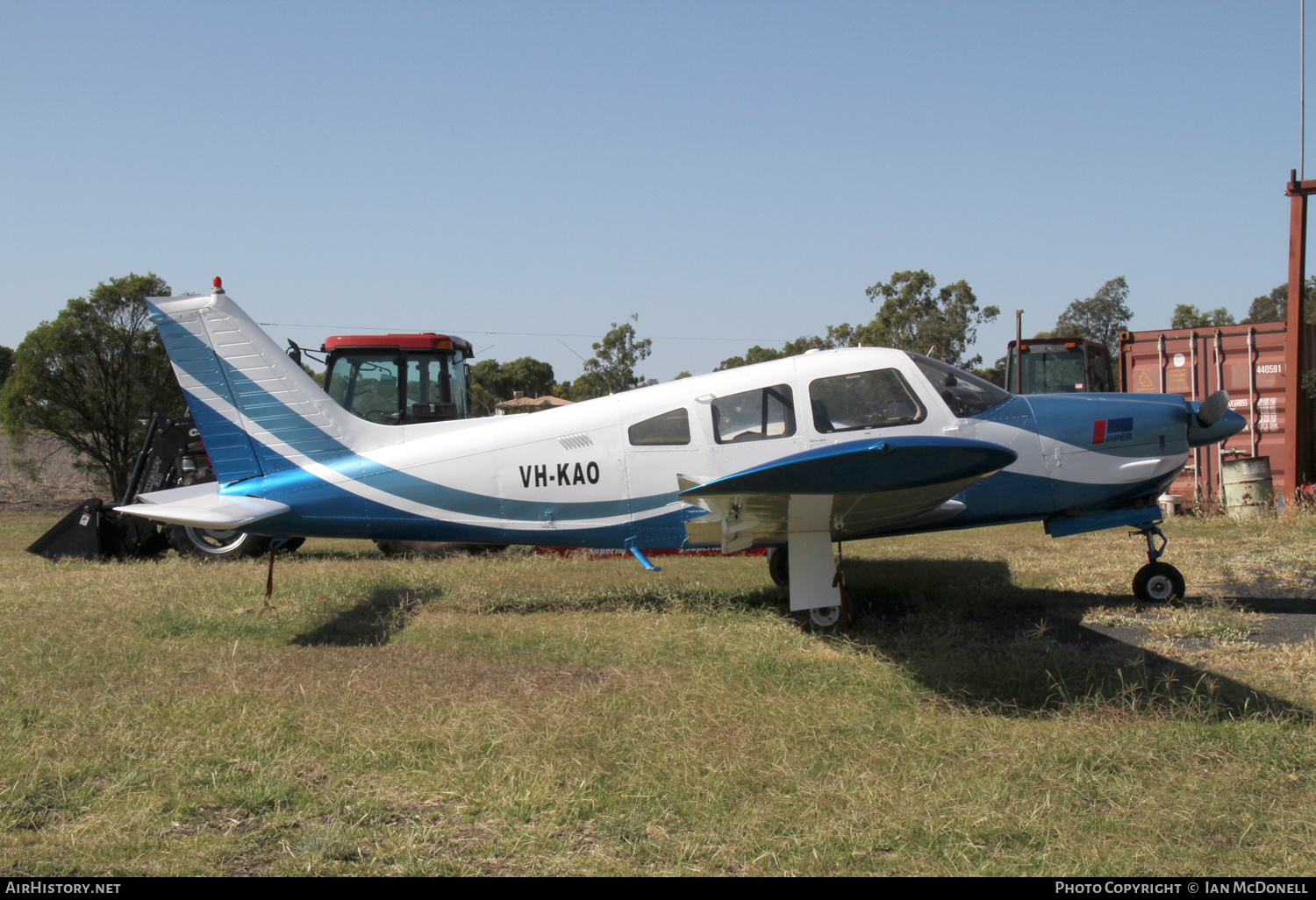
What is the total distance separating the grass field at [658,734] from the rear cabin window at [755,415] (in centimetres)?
146

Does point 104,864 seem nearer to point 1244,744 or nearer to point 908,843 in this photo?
point 908,843

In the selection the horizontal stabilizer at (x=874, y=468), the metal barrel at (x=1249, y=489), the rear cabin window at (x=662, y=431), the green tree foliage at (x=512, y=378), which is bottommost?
the metal barrel at (x=1249, y=489)

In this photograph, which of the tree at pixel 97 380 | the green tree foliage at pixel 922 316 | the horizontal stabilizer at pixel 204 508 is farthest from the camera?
the green tree foliage at pixel 922 316

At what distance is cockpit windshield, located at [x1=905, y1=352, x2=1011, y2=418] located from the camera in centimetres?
655

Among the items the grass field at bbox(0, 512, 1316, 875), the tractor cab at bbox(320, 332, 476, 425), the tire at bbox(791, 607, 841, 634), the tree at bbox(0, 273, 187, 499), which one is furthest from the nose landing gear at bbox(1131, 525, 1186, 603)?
the tree at bbox(0, 273, 187, 499)

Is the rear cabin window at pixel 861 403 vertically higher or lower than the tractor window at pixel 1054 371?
lower

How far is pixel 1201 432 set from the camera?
6.82 metres

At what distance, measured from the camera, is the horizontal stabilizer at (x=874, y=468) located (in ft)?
14.3

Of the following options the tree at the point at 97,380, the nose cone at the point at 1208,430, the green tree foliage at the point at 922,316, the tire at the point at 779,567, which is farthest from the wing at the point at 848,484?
the green tree foliage at the point at 922,316

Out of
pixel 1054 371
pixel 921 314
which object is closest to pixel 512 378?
pixel 921 314

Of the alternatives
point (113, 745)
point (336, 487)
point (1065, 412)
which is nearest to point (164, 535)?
point (336, 487)

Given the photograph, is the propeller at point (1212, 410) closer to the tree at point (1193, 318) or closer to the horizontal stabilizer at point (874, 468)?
the horizontal stabilizer at point (874, 468)

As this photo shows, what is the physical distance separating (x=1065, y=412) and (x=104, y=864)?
6.66 metres

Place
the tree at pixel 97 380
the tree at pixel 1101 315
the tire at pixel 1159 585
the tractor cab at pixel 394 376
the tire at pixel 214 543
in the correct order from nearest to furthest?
the tire at pixel 1159 585, the tire at pixel 214 543, the tractor cab at pixel 394 376, the tree at pixel 97 380, the tree at pixel 1101 315
